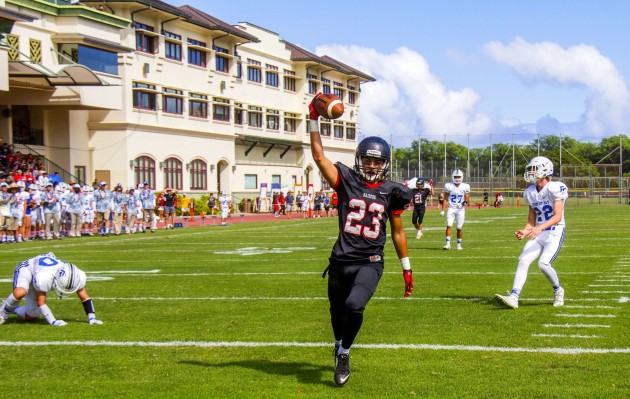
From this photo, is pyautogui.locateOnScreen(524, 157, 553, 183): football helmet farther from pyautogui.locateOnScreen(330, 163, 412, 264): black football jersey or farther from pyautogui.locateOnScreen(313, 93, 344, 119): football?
pyautogui.locateOnScreen(313, 93, 344, 119): football

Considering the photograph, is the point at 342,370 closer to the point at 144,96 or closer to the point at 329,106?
the point at 329,106

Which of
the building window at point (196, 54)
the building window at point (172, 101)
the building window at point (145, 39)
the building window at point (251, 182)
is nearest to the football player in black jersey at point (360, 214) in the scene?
the building window at point (145, 39)

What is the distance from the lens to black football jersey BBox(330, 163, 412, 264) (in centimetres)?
640

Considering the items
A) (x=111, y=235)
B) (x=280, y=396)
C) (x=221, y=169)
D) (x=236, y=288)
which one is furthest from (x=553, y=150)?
(x=280, y=396)

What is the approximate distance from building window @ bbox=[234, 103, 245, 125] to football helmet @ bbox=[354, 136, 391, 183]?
161 ft

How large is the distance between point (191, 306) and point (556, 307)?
4.70 m

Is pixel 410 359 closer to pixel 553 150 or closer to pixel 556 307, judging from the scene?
pixel 556 307

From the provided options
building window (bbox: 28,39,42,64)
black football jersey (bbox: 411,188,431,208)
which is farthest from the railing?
black football jersey (bbox: 411,188,431,208)

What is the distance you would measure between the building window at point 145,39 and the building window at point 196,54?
415 cm

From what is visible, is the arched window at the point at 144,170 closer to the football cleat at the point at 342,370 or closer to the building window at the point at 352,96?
the building window at the point at 352,96

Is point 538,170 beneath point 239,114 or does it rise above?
beneath

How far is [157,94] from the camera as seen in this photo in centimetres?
4475

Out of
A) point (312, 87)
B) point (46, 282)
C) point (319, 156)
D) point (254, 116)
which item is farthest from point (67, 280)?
point (312, 87)

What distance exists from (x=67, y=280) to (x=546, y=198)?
19.5 ft
